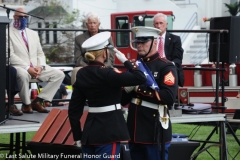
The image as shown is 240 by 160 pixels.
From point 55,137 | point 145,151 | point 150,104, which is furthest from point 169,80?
point 55,137

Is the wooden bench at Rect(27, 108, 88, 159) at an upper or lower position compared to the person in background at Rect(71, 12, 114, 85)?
lower

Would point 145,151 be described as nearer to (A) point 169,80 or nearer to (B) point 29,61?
(A) point 169,80

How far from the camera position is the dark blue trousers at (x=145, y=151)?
7082 mm

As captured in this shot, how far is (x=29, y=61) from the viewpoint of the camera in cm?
1005

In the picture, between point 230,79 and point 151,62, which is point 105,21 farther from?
point 151,62

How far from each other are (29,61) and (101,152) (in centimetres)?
365

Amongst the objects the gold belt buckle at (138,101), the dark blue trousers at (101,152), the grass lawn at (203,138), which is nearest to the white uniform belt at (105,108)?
the dark blue trousers at (101,152)

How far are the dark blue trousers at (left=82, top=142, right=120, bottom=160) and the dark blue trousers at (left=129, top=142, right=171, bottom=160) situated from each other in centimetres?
43

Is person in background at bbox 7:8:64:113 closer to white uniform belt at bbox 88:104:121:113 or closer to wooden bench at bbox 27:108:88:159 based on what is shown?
wooden bench at bbox 27:108:88:159

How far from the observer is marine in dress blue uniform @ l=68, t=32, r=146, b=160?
21.9 ft

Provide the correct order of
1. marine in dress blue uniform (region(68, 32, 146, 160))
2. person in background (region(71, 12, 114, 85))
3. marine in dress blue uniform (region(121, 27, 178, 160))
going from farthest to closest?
person in background (region(71, 12, 114, 85)) < marine in dress blue uniform (region(121, 27, 178, 160)) < marine in dress blue uniform (region(68, 32, 146, 160))

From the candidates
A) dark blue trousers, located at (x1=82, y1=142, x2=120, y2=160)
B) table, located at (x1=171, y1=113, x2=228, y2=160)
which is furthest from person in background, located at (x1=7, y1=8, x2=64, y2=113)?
dark blue trousers, located at (x1=82, y1=142, x2=120, y2=160)

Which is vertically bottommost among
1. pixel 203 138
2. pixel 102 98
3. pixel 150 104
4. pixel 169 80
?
pixel 203 138

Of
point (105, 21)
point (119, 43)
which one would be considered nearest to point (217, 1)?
point (105, 21)
